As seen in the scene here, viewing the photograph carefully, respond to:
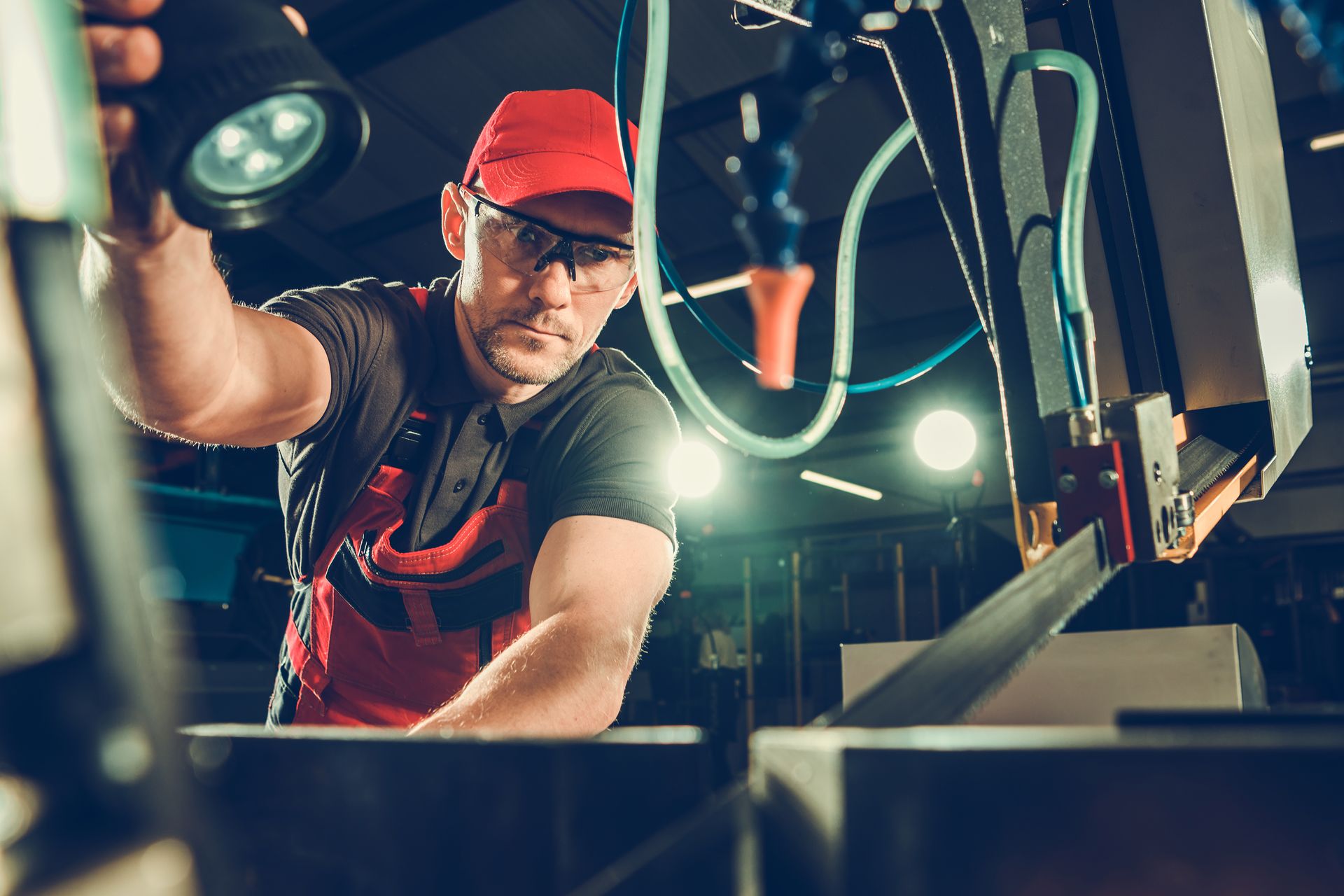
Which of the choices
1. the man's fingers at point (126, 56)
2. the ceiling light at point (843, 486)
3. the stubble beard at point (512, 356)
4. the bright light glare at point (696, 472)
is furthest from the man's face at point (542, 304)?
the ceiling light at point (843, 486)

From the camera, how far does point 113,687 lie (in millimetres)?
213

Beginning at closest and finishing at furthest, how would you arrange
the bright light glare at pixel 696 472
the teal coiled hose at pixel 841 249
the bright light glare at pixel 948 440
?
the teal coiled hose at pixel 841 249 < the bright light glare at pixel 948 440 < the bright light glare at pixel 696 472

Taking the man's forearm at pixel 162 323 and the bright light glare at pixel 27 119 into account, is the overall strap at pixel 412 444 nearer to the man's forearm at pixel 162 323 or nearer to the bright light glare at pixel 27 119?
the man's forearm at pixel 162 323

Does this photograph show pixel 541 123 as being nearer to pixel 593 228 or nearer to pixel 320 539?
pixel 593 228

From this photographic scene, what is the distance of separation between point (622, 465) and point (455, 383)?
0.31m

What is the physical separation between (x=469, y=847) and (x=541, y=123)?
4.16 ft

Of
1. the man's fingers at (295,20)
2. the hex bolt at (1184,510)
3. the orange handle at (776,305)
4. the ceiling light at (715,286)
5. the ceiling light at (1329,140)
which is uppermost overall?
the ceiling light at (1329,140)

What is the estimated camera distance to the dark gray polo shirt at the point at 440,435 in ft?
4.43

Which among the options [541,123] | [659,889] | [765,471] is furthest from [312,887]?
[765,471]

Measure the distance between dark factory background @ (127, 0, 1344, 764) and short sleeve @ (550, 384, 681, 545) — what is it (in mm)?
2488

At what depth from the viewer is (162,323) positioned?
2.70 ft

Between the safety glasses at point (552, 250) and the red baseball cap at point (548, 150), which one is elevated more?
the red baseball cap at point (548, 150)

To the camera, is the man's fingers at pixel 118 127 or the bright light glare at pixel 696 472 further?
the bright light glare at pixel 696 472

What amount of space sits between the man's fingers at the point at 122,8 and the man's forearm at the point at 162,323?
27 cm
